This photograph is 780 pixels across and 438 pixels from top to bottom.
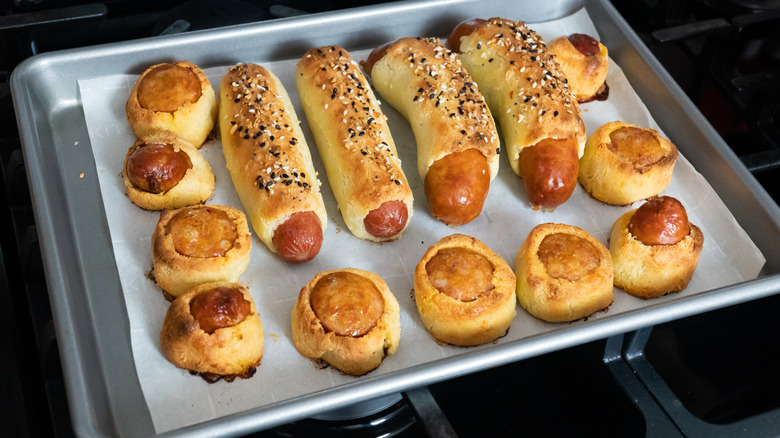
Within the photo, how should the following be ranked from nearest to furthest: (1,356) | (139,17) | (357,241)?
(1,356) → (357,241) → (139,17)

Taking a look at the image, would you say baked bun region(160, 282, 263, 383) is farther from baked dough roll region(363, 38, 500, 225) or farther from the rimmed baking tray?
baked dough roll region(363, 38, 500, 225)

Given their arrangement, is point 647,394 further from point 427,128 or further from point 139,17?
point 139,17

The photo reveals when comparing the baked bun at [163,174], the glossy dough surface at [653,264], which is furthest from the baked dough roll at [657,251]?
the baked bun at [163,174]

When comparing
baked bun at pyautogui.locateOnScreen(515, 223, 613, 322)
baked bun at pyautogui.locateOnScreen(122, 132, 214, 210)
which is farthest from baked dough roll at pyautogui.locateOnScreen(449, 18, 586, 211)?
baked bun at pyautogui.locateOnScreen(122, 132, 214, 210)

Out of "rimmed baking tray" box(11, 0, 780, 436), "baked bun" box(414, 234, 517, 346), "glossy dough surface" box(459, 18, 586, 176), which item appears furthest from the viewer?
"glossy dough surface" box(459, 18, 586, 176)

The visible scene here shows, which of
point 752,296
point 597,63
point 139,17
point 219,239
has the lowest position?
point 752,296

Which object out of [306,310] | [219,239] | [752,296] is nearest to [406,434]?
[306,310]

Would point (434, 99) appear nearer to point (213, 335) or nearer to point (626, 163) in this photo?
point (626, 163)

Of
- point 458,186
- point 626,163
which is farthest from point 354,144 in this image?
point 626,163

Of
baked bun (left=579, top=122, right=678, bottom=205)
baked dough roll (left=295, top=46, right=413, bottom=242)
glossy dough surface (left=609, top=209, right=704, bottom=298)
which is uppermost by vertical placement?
baked dough roll (left=295, top=46, right=413, bottom=242)
